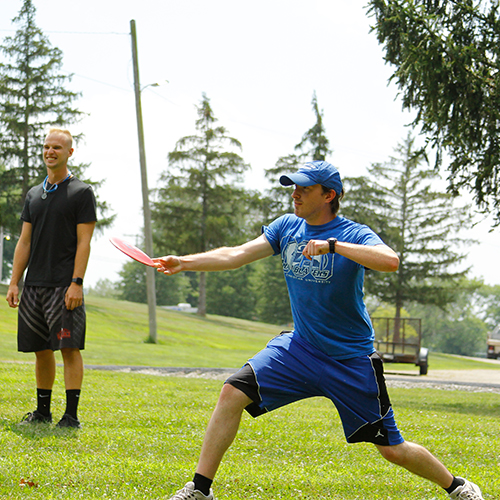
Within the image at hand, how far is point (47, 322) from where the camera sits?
5883 mm

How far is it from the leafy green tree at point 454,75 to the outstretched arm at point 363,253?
876cm

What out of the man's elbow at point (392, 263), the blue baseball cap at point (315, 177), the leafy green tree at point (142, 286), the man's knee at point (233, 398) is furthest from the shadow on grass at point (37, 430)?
the leafy green tree at point (142, 286)

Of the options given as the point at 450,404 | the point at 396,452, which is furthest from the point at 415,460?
the point at 450,404

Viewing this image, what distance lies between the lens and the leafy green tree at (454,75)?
1145 centimetres

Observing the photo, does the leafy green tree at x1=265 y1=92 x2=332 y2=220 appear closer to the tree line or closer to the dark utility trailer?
the tree line

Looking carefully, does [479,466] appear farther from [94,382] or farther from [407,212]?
[407,212]

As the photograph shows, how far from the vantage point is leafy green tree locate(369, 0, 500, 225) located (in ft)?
37.6

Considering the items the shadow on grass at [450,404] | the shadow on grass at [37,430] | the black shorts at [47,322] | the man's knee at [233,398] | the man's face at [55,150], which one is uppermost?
the man's face at [55,150]

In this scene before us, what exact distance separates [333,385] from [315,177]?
129cm

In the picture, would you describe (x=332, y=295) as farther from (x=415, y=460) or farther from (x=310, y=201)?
(x=415, y=460)

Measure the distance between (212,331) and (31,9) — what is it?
72.5 feet

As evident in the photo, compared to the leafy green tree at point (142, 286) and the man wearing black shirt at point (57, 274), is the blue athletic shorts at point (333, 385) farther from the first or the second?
the leafy green tree at point (142, 286)

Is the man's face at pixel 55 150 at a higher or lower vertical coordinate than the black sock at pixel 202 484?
higher

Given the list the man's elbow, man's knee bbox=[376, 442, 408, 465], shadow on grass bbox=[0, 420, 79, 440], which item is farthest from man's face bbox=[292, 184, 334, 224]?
A: shadow on grass bbox=[0, 420, 79, 440]
